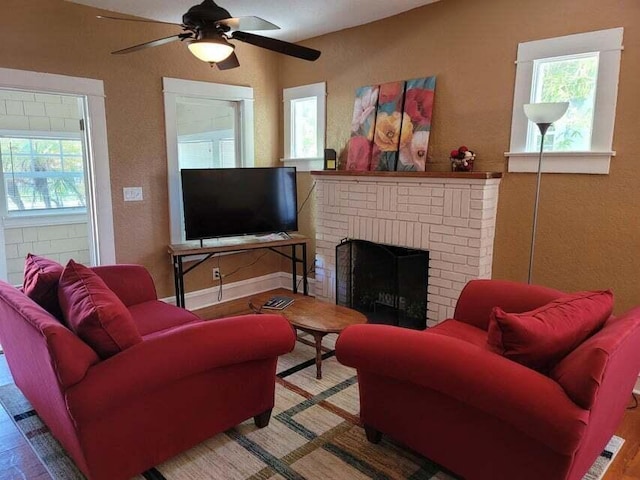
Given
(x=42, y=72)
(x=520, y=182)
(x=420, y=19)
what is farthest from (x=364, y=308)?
(x=42, y=72)

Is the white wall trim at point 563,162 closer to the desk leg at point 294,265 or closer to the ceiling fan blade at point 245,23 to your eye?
the ceiling fan blade at point 245,23

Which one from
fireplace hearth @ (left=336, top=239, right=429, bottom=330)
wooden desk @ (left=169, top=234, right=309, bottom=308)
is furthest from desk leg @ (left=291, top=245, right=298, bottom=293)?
fireplace hearth @ (left=336, top=239, right=429, bottom=330)

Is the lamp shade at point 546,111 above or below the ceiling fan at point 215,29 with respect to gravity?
below

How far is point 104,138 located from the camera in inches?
143

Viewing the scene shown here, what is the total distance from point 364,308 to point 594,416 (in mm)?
2620

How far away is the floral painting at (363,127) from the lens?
3.92 m

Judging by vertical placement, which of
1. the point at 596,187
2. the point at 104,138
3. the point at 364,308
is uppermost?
the point at 104,138

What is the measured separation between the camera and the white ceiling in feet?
11.1

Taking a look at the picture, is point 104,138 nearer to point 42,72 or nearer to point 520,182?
point 42,72

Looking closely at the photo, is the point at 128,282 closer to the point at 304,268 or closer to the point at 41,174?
the point at 304,268

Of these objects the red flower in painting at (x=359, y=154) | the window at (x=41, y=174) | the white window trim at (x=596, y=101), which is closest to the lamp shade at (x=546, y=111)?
the white window trim at (x=596, y=101)

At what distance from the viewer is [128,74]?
3707mm

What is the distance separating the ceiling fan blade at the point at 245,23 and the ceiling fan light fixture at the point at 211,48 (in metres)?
0.09

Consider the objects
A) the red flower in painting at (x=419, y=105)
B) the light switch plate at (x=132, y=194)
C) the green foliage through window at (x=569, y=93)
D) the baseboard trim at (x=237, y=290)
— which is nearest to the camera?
the green foliage through window at (x=569, y=93)
